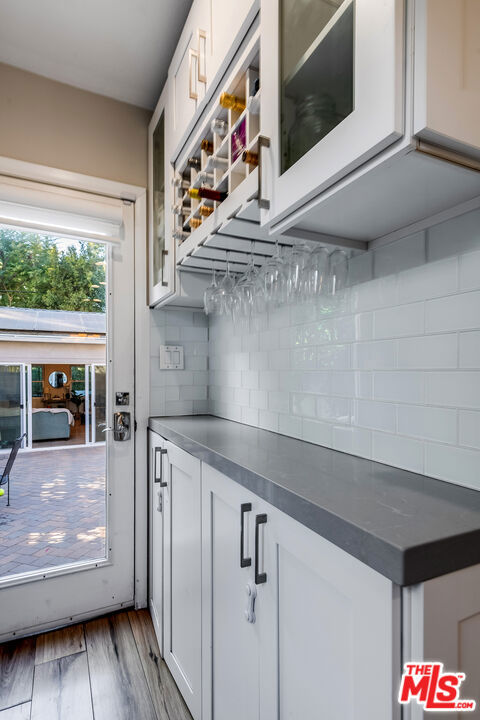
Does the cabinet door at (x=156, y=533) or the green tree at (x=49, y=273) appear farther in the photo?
the green tree at (x=49, y=273)

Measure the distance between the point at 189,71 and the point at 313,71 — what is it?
772 mm

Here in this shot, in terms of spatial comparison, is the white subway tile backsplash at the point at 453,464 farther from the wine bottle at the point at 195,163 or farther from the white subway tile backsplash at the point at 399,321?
the wine bottle at the point at 195,163

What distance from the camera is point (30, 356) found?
6.19ft

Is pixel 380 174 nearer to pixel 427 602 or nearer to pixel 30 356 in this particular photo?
pixel 427 602

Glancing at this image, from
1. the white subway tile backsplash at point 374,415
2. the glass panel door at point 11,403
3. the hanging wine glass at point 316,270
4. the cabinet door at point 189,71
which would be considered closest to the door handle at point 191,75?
the cabinet door at point 189,71

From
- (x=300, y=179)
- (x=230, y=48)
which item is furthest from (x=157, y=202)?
(x=300, y=179)

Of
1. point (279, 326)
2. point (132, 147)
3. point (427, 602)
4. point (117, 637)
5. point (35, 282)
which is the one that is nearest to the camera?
point (427, 602)

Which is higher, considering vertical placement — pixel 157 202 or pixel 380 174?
pixel 157 202

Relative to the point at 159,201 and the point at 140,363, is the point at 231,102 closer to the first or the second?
the point at 159,201

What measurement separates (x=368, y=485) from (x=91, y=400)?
5.13ft

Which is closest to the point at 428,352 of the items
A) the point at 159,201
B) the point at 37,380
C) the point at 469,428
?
the point at 469,428

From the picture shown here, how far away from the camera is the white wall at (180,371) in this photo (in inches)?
83.0

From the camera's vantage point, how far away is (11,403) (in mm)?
1867

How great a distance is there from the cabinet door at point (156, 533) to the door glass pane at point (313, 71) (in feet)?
4.30
